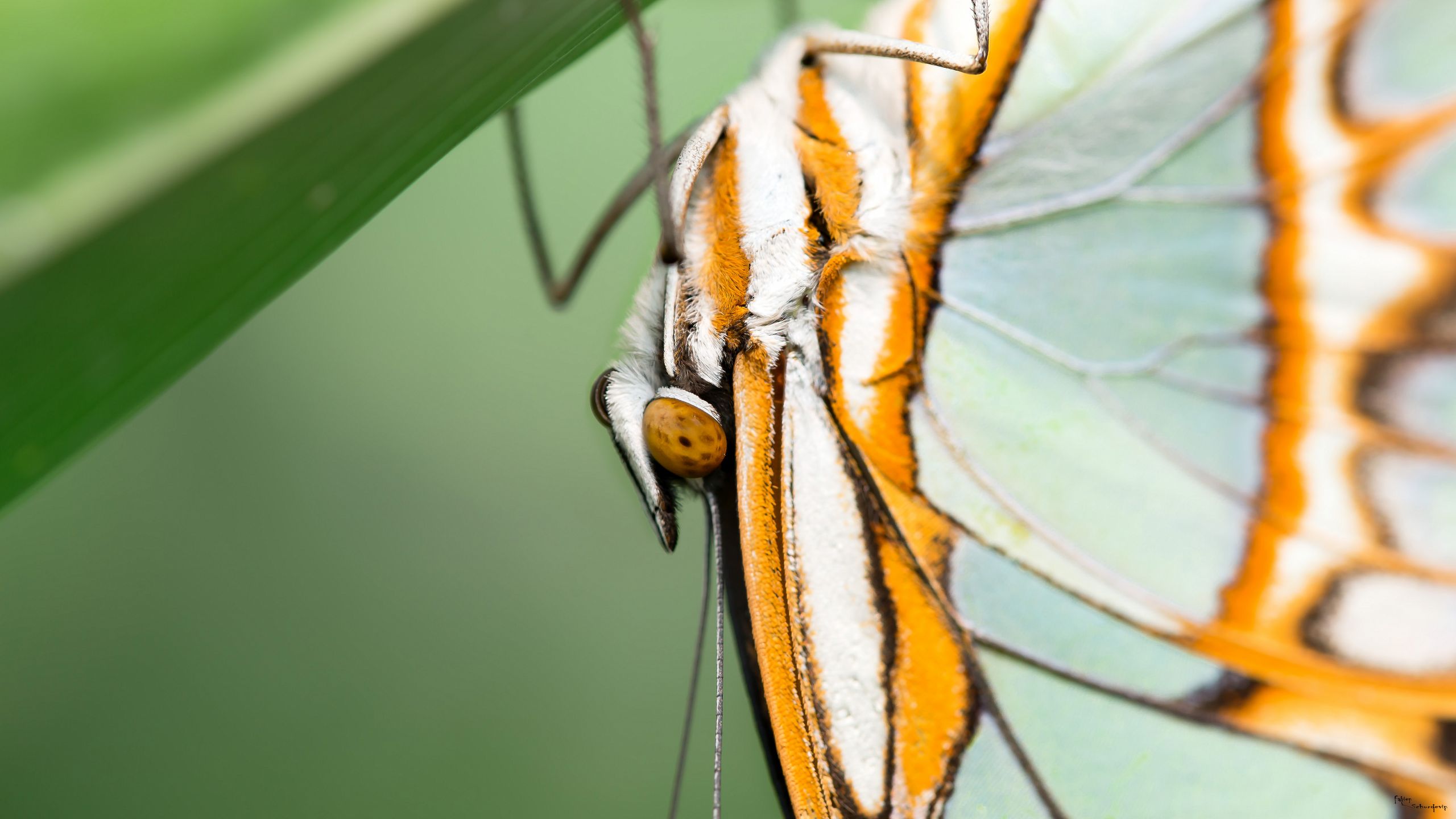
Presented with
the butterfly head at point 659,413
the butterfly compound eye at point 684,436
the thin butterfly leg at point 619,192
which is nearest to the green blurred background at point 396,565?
the thin butterfly leg at point 619,192

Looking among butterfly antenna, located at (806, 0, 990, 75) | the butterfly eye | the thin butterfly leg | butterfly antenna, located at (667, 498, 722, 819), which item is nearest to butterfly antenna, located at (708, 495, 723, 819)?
butterfly antenna, located at (667, 498, 722, 819)

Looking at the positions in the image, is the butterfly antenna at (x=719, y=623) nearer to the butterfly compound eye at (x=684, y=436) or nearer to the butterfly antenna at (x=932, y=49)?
the butterfly compound eye at (x=684, y=436)

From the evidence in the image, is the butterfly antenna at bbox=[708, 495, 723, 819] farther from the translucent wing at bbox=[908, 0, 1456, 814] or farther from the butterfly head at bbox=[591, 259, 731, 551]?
the translucent wing at bbox=[908, 0, 1456, 814]

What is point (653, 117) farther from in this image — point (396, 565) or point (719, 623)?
point (396, 565)

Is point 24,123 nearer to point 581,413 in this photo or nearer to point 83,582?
point 581,413

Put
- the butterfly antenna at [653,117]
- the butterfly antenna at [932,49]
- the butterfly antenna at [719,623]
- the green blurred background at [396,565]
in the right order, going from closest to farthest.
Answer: the butterfly antenna at [653,117] < the butterfly antenna at [932,49] < the butterfly antenna at [719,623] < the green blurred background at [396,565]

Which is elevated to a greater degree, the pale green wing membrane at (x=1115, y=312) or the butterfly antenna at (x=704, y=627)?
the pale green wing membrane at (x=1115, y=312)

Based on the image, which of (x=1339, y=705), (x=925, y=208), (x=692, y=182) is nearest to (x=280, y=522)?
(x=692, y=182)
